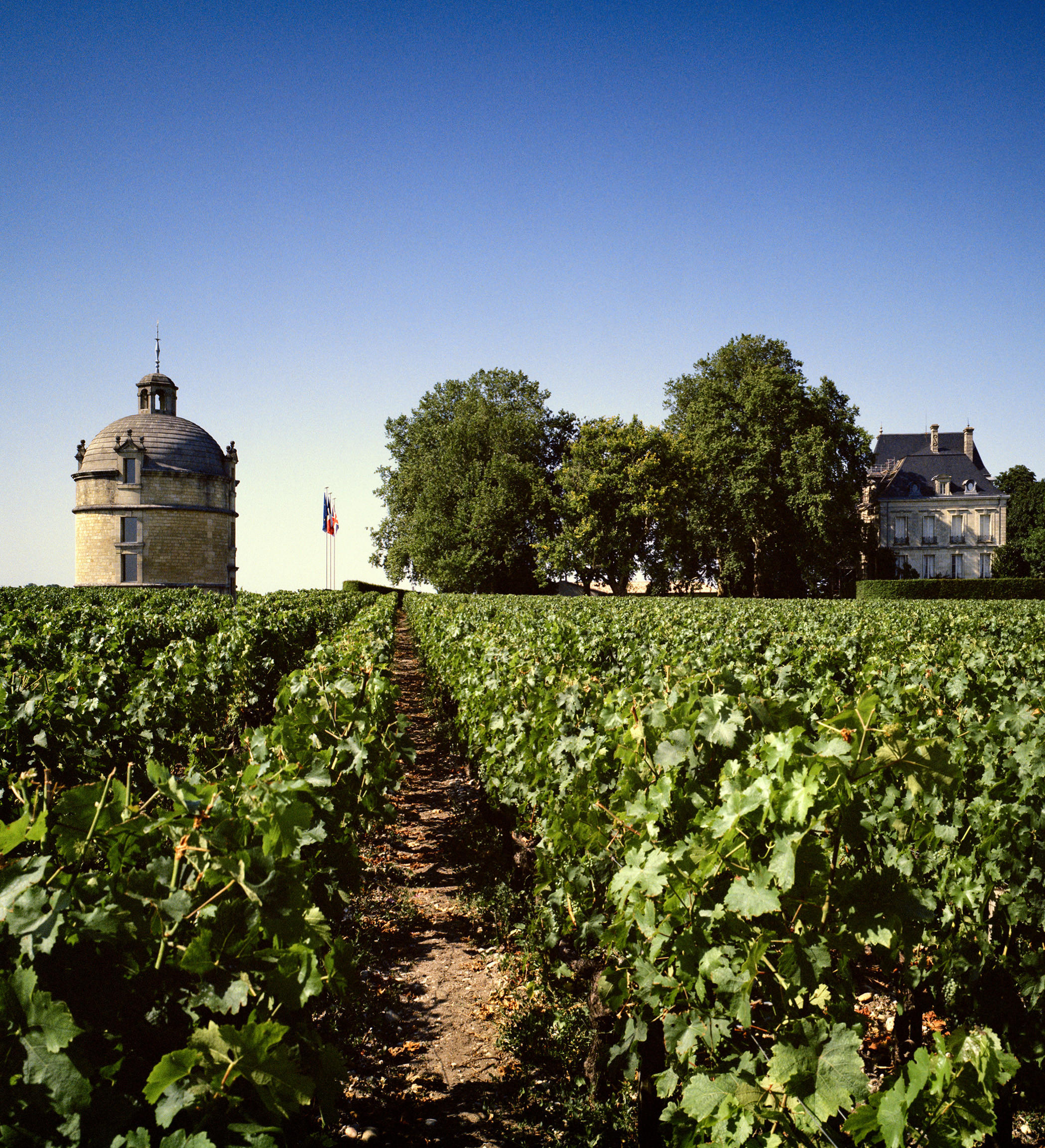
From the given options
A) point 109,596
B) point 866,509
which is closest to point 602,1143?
point 109,596

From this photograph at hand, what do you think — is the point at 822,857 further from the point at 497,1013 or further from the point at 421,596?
the point at 421,596

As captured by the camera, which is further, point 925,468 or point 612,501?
point 925,468

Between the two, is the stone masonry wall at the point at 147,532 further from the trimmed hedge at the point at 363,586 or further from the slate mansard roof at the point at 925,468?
the slate mansard roof at the point at 925,468

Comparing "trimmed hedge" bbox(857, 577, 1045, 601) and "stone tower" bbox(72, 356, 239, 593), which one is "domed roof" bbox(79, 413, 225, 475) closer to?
"stone tower" bbox(72, 356, 239, 593)

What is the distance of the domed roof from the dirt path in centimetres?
4561

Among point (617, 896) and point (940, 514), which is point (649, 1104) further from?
point (940, 514)

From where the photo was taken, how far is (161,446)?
46719mm

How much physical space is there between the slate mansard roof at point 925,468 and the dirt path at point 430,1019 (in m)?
56.5

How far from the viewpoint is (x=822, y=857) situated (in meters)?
2.15

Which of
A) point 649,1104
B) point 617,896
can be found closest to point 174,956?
point 617,896

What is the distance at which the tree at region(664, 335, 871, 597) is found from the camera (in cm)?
4141

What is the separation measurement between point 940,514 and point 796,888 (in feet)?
200

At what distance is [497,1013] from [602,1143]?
1.07 metres

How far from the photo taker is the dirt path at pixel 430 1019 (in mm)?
3158
